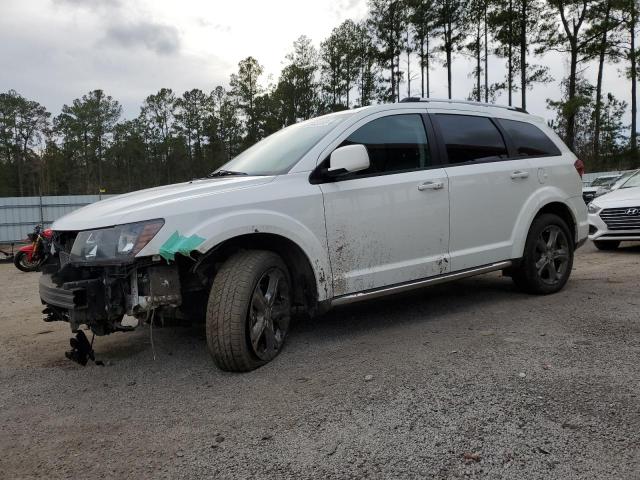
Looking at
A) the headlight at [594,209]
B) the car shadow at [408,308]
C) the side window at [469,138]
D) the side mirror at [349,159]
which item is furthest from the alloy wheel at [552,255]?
the headlight at [594,209]

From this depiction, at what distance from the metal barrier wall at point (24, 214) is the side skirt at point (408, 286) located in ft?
46.1

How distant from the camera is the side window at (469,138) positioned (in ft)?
15.1

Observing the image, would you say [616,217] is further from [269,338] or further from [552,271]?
[269,338]

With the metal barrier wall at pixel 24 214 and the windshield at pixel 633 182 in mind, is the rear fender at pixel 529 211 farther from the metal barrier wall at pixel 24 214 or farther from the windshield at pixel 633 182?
the metal barrier wall at pixel 24 214

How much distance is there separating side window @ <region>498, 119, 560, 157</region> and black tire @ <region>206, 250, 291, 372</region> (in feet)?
9.44

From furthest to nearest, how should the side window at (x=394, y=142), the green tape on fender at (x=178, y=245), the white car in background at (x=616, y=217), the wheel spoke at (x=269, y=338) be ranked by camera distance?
the white car in background at (x=616, y=217) → the side window at (x=394, y=142) → the wheel spoke at (x=269, y=338) → the green tape on fender at (x=178, y=245)

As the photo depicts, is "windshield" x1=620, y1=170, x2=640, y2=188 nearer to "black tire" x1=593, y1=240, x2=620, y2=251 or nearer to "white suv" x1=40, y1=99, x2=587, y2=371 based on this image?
"black tire" x1=593, y1=240, x2=620, y2=251

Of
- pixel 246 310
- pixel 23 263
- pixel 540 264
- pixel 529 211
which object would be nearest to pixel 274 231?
pixel 246 310

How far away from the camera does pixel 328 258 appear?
3.73m

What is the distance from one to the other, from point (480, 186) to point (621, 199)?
5335 mm

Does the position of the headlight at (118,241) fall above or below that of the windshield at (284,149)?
below

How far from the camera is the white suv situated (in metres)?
3.21

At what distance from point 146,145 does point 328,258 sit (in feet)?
225

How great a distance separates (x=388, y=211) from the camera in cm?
402
